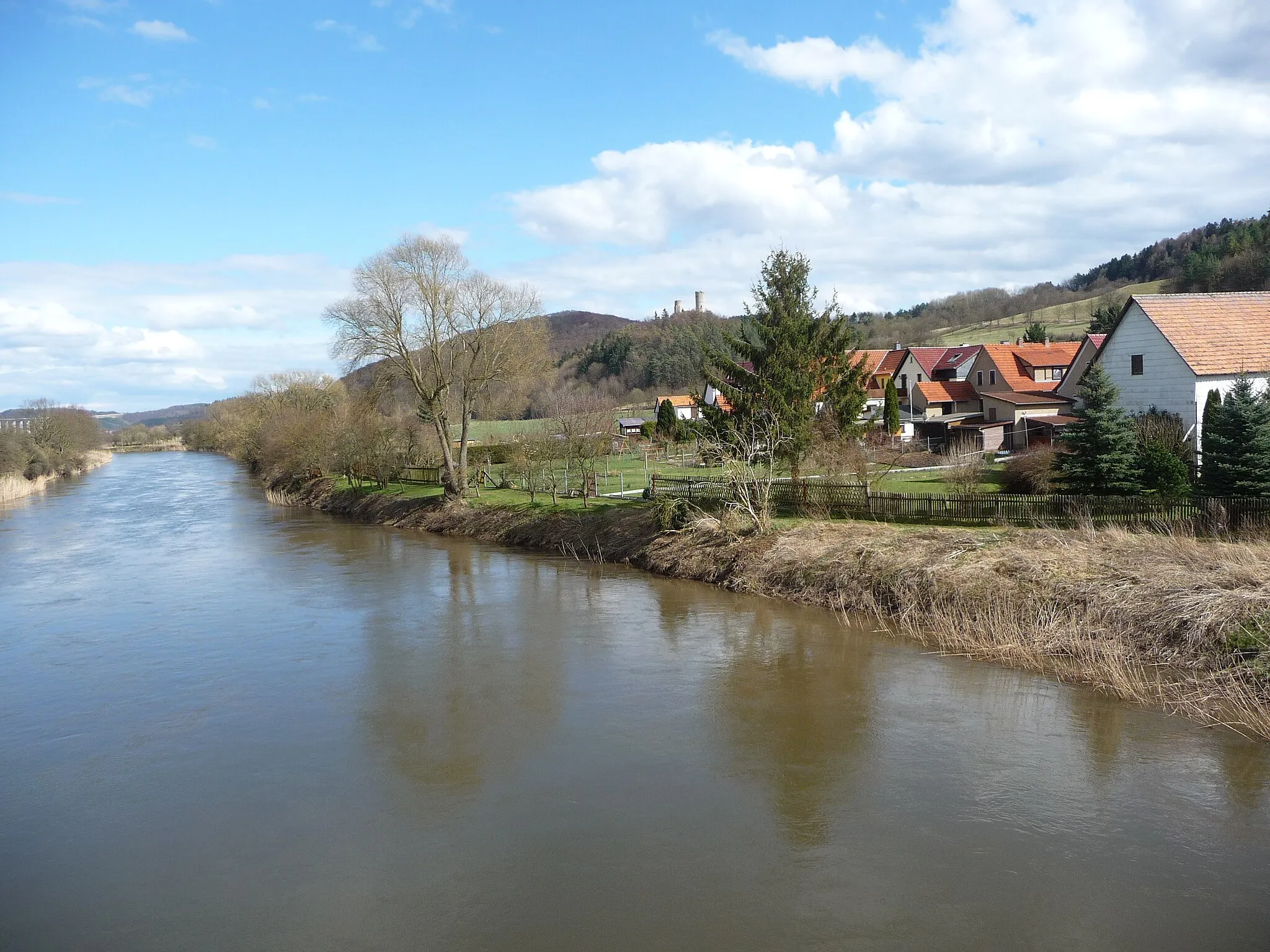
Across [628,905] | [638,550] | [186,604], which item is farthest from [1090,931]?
[186,604]

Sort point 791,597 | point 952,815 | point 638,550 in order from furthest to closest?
point 638,550, point 791,597, point 952,815

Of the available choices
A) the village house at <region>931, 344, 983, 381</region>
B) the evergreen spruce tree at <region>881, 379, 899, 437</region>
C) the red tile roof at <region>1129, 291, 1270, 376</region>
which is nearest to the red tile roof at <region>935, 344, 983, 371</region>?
the village house at <region>931, 344, 983, 381</region>

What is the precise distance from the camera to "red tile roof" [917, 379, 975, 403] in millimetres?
46625

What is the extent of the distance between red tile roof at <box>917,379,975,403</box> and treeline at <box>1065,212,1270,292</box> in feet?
98.1

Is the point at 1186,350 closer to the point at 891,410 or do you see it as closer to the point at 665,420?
the point at 891,410

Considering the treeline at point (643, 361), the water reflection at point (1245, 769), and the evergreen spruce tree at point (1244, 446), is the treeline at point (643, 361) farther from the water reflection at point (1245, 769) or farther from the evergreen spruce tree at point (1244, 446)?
the water reflection at point (1245, 769)

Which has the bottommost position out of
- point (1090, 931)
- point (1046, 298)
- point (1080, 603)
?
point (1090, 931)

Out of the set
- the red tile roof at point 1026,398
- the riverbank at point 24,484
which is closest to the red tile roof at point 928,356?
the red tile roof at point 1026,398

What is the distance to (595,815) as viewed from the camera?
33.9ft

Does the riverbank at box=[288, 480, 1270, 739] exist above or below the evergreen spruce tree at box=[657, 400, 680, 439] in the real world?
below

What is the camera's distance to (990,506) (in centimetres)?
2066

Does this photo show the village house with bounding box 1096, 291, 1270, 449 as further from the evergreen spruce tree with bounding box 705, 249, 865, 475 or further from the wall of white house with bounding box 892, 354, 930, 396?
the wall of white house with bounding box 892, 354, 930, 396

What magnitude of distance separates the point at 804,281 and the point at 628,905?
20.5 meters

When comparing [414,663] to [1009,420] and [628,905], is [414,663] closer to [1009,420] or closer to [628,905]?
[628,905]
